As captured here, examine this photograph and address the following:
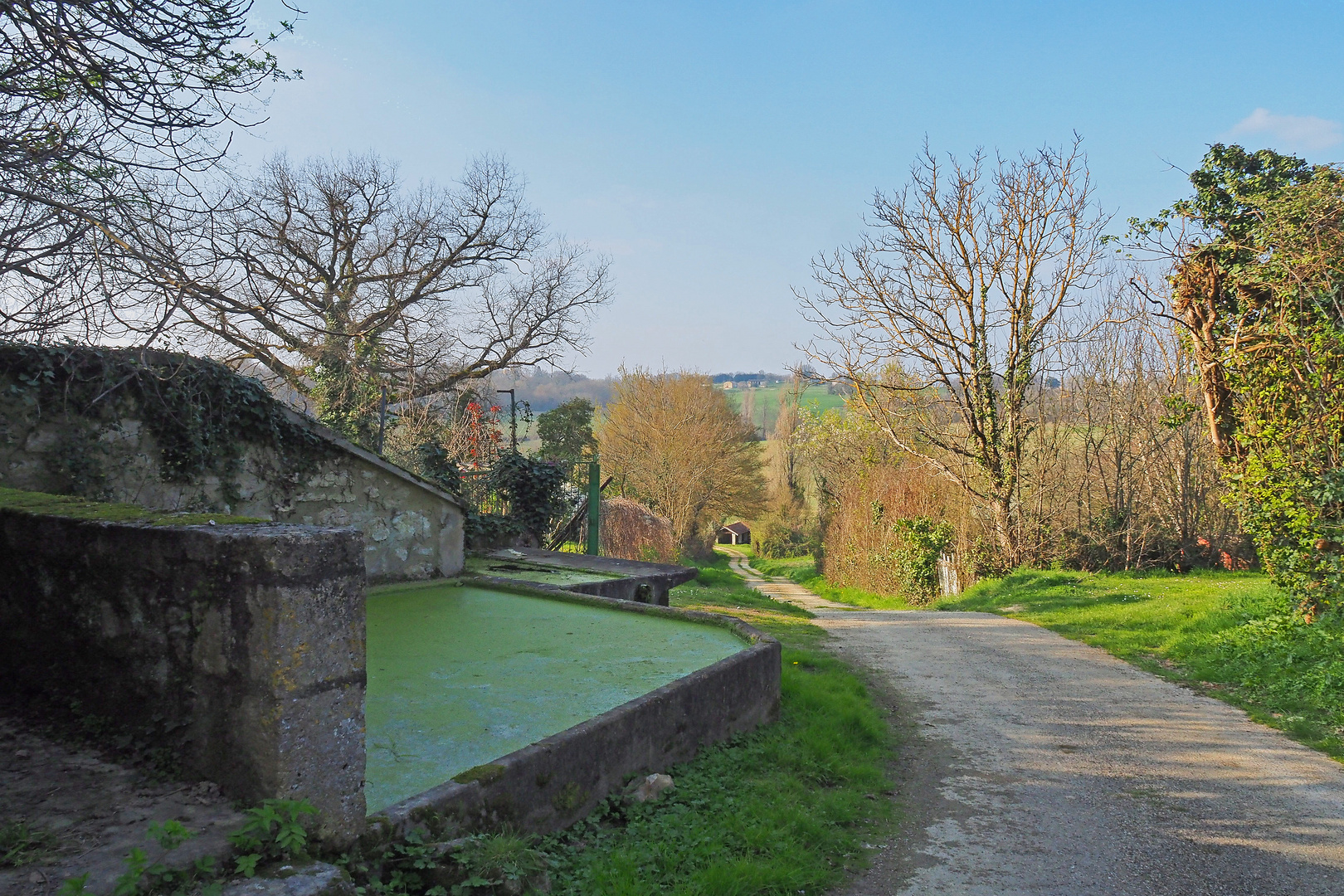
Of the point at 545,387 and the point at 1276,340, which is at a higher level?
the point at 545,387

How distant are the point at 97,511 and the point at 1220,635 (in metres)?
10.4

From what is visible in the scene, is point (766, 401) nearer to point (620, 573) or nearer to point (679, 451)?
point (679, 451)

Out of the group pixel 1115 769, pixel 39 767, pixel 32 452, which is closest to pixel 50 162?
pixel 32 452

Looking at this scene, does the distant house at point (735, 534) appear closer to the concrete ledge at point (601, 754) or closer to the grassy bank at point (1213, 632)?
the grassy bank at point (1213, 632)

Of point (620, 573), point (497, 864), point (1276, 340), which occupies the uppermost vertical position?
point (1276, 340)

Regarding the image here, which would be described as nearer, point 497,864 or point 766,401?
point 497,864

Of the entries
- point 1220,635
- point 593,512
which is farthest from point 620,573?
point 1220,635

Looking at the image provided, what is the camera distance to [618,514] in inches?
894

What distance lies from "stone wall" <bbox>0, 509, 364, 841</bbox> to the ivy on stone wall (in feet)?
7.29

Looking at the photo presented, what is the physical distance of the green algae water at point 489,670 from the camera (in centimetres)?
439

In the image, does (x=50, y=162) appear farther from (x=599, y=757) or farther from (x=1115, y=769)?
(x=1115, y=769)

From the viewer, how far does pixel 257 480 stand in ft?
26.2

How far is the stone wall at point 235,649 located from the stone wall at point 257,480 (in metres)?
3.24

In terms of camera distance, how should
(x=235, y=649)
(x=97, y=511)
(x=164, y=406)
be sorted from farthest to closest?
(x=164, y=406) < (x=97, y=511) < (x=235, y=649)
